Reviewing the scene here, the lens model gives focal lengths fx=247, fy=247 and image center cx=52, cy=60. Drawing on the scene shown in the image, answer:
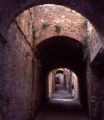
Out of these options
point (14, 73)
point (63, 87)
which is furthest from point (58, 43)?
point (63, 87)

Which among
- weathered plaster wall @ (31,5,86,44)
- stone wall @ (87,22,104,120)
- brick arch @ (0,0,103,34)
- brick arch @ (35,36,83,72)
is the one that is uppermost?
weathered plaster wall @ (31,5,86,44)

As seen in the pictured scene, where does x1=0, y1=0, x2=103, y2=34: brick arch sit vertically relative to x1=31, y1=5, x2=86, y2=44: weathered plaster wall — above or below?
below

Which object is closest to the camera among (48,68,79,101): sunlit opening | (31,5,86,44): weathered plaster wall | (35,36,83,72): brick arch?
(31,5,86,44): weathered plaster wall

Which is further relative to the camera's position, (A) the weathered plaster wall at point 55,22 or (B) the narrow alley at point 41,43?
(A) the weathered plaster wall at point 55,22

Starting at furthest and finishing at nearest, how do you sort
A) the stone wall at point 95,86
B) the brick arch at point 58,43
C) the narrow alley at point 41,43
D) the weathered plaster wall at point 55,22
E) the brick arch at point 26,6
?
1. the brick arch at point 58,43
2. the weathered plaster wall at point 55,22
3. the stone wall at point 95,86
4. the narrow alley at point 41,43
5. the brick arch at point 26,6

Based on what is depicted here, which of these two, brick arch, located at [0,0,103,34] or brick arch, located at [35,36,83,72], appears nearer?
brick arch, located at [0,0,103,34]

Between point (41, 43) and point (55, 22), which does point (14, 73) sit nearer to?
point (41, 43)

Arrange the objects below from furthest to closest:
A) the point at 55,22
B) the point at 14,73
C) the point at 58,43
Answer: the point at 58,43 < the point at 55,22 < the point at 14,73

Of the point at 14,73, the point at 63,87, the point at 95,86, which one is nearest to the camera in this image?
the point at 14,73

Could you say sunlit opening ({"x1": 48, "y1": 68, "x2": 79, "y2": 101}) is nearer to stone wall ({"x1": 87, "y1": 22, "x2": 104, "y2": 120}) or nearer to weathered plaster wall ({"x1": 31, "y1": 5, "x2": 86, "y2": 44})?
stone wall ({"x1": 87, "y1": 22, "x2": 104, "y2": 120})

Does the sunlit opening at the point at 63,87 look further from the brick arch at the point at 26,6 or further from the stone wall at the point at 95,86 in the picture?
the brick arch at the point at 26,6

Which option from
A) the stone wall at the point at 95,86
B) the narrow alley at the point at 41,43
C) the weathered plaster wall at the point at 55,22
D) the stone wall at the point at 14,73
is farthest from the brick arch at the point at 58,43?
the stone wall at the point at 14,73

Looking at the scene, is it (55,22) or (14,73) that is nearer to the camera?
(14,73)

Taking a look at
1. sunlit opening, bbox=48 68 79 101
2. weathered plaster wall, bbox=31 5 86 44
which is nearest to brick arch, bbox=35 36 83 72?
weathered plaster wall, bbox=31 5 86 44
